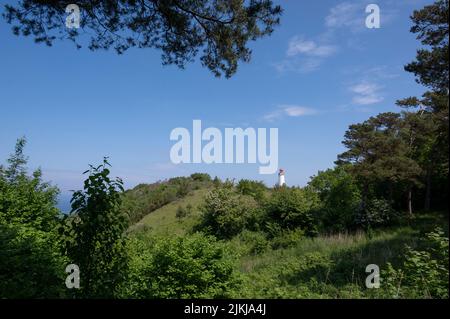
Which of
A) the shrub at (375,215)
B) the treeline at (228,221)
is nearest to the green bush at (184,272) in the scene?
the treeline at (228,221)

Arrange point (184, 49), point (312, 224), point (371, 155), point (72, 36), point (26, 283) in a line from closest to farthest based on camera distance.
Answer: point (26, 283), point (72, 36), point (184, 49), point (312, 224), point (371, 155)

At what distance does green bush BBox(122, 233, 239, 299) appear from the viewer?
22.1ft

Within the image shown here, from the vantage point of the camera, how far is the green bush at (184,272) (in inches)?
265

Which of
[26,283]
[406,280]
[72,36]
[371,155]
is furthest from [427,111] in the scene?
[26,283]

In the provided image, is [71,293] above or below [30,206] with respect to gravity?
below

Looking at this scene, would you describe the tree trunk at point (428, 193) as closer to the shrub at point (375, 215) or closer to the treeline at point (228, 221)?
the treeline at point (228, 221)

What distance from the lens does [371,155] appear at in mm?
24156

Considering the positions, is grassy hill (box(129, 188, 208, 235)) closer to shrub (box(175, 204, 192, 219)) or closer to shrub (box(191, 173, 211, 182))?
shrub (box(175, 204, 192, 219))

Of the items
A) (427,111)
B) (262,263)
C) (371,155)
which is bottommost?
(262,263)

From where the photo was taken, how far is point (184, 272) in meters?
7.10

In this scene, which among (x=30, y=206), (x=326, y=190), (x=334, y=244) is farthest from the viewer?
(x=326, y=190)

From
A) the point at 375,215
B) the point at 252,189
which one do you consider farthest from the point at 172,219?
the point at 375,215

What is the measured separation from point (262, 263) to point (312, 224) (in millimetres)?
7249

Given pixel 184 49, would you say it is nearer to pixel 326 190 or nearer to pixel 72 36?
pixel 72 36
